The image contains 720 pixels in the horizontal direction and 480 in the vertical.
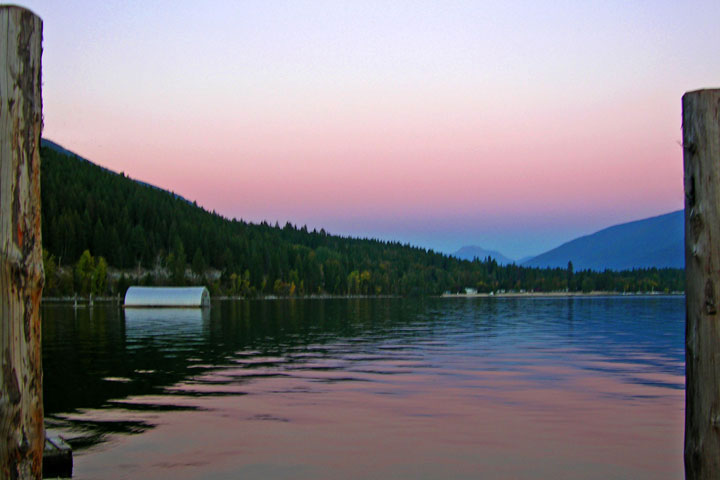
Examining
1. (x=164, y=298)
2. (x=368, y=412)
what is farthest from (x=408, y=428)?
(x=164, y=298)

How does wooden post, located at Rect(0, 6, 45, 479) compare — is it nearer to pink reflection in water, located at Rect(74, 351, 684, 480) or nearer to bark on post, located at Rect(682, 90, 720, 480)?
bark on post, located at Rect(682, 90, 720, 480)

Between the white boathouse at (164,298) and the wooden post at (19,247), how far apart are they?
5440 inches

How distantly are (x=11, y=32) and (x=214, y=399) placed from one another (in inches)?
837

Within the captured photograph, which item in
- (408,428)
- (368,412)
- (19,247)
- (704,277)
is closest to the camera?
(19,247)

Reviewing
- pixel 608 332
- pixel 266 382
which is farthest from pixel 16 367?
pixel 608 332

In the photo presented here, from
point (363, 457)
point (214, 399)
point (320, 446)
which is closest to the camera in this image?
point (363, 457)

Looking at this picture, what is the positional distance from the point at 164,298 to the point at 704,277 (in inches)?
5644

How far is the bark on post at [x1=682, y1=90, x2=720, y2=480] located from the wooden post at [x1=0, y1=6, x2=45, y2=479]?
7818 millimetres

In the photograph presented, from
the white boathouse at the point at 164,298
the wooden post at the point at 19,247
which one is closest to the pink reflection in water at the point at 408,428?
the wooden post at the point at 19,247

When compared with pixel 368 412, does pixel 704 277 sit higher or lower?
higher

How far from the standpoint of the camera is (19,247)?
7871 mm

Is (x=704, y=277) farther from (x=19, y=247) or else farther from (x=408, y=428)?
(x=408, y=428)

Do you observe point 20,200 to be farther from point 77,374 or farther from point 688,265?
point 77,374

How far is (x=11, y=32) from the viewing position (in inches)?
310
